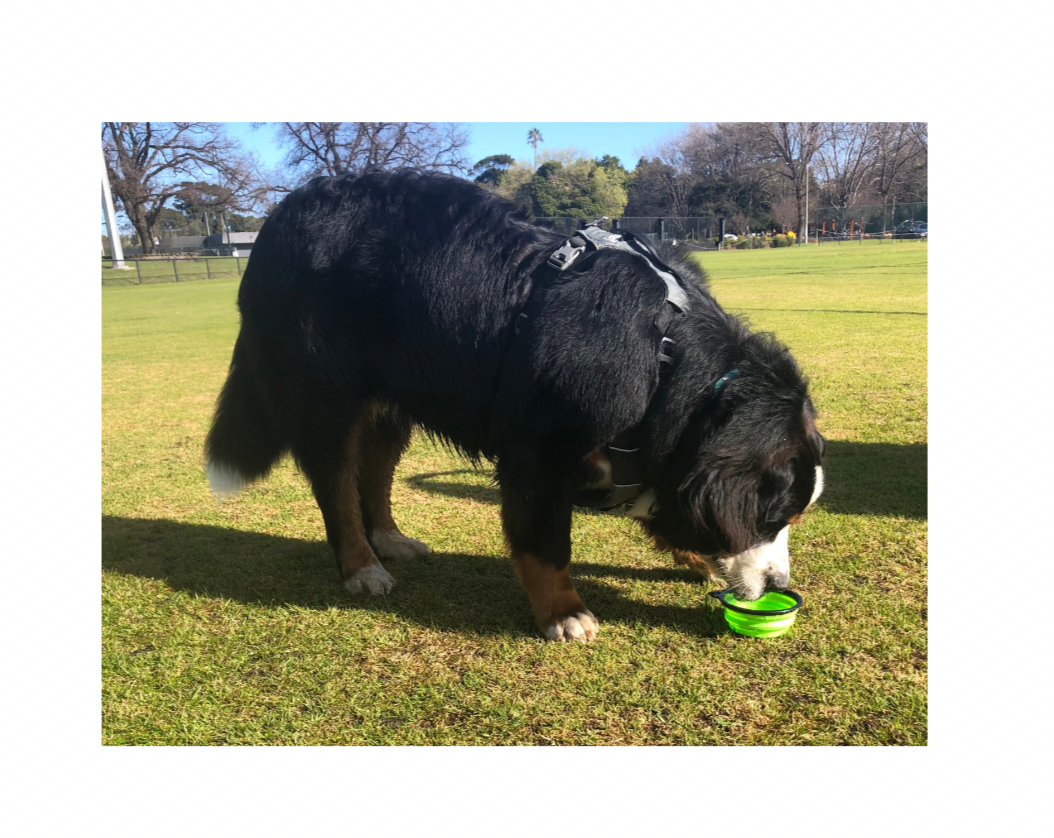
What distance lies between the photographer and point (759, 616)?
9.05ft

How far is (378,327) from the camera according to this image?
3.10 m

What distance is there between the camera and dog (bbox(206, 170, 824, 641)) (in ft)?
8.86

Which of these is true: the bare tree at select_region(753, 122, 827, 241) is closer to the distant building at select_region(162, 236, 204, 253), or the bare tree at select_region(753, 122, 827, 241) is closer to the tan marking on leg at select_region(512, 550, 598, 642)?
the tan marking on leg at select_region(512, 550, 598, 642)

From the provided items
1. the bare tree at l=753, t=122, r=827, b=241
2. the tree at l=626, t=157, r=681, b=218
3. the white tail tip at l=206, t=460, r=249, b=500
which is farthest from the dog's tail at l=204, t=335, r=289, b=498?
the tree at l=626, t=157, r=681, b=218

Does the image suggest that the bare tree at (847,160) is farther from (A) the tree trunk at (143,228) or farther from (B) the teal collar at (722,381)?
(A) the tree trunk at (143,228)

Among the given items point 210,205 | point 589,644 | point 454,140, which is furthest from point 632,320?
point 210,205

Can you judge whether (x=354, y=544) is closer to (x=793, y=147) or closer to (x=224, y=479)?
(x=224, y=479)

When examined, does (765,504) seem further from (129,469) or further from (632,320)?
(129,469)

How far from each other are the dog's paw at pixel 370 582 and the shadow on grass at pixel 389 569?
40 mm

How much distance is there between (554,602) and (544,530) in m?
0.34

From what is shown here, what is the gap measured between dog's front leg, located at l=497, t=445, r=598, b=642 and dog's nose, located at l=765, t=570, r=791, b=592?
0.76 meters

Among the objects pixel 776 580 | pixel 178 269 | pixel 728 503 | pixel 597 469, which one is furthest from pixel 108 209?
pixel 178 269

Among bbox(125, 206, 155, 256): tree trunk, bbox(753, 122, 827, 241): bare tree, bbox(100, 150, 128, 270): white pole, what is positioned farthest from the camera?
bbox(125, 206, 155, 256): tree trunk

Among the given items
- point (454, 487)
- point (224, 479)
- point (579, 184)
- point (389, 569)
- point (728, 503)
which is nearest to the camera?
point (728, 503)
